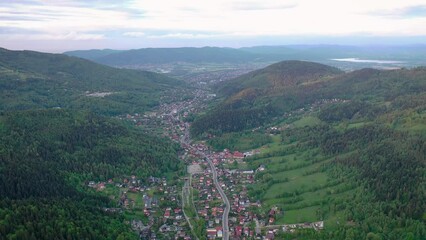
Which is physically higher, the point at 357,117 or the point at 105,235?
the point at 357,117

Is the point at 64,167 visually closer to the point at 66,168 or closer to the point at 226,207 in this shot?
the point at 66,168

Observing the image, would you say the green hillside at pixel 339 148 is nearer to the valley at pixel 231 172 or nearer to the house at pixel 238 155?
the valley at pixel 231 172

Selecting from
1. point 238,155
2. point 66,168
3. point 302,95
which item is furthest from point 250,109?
point 66,168

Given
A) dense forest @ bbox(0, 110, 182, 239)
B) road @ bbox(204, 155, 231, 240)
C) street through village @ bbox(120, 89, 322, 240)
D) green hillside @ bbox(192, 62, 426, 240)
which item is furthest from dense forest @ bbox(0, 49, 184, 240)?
green hillside @ bbox(192, 62, 426, 240)

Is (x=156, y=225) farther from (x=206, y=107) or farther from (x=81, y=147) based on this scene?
(x=206, y=107)


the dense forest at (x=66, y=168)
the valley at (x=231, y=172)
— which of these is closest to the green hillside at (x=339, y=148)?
the valley at (x=231, y=172)

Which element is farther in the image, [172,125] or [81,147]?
[172,125]

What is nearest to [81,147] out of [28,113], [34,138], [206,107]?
[34,138]
